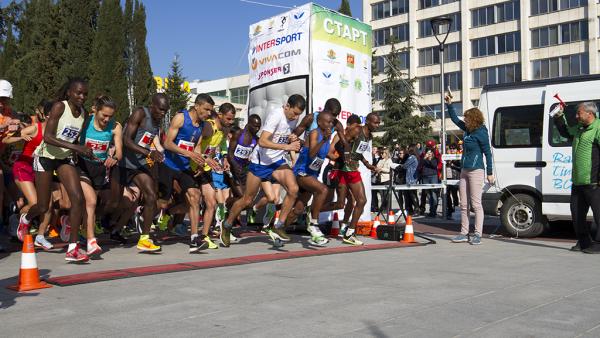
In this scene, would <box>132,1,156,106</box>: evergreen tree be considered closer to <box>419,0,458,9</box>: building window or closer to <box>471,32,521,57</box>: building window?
<box>419,0,458,9</box>: building window

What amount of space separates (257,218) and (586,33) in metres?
42.4

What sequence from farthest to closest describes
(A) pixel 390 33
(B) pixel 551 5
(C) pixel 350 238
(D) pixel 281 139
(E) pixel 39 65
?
1. (A) pixel 390 33
2. (B) pixel 551 5
3. (E) pixel 39 65
4. (C) pixel 350 238
5. (D) pixel 281 139

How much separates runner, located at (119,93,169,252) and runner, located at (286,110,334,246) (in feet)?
6.51

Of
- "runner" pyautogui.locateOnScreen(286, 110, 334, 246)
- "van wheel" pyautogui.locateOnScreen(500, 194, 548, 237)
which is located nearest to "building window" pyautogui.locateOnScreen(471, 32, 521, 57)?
"van wheel" pyautogui.locateOnScreen(500, 194, 548, 237)

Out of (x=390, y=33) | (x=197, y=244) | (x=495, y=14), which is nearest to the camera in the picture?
(x=197, y=244)

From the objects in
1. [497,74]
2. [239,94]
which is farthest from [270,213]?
[239,94]

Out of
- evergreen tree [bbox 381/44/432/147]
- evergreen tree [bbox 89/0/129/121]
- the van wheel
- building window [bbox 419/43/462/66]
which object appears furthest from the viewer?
building window [bbox 419/43/462/66]

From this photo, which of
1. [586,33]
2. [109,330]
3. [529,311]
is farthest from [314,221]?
[586,33]

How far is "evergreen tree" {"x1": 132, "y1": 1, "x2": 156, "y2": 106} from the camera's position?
43000mm

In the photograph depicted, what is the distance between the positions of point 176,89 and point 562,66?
105ft

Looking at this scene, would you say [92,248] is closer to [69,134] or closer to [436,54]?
[69,134]

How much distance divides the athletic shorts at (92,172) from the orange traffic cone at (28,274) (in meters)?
2.02

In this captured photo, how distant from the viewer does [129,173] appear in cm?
750

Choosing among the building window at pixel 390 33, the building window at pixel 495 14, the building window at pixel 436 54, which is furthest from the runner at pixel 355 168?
the building window at pixel 390 33
